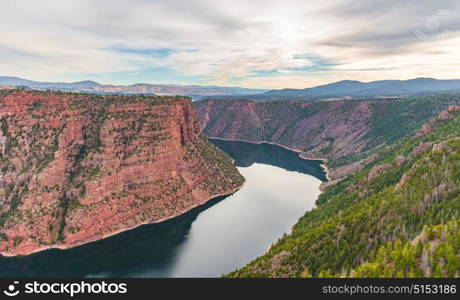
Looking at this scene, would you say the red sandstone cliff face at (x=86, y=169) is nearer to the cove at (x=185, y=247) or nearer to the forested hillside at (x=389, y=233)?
the cove at (x=185, y=247)

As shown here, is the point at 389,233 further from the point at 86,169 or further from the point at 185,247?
the point at 86,169

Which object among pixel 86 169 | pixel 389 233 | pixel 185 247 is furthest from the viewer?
pixel 86 169

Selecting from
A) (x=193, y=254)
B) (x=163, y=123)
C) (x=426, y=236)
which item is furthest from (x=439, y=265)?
(x=163, y=123)

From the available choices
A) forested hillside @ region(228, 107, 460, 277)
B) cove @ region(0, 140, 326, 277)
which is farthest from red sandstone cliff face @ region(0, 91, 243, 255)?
forested hillside @ region(228, 107, 460, 277)

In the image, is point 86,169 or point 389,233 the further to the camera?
point 86,169

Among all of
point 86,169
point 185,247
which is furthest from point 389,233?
point 86,169

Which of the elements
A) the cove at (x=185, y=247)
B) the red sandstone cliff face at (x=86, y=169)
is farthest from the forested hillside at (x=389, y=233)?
the red sandstone cliff face at (x=86, y=169)

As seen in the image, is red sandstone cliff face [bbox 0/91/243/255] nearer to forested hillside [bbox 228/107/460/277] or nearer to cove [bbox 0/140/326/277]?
cove [bbox 0/140/326/277]
